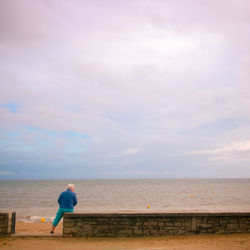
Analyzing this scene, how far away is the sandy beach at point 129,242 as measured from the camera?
6.35 m

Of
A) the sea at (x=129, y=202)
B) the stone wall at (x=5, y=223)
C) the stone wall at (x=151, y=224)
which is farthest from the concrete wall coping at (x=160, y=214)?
the stone wall at (x=5, y=223)

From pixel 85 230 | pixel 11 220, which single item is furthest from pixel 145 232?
pixel 11 220

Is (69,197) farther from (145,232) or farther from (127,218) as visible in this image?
(145,232)

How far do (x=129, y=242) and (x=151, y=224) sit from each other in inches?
34.6

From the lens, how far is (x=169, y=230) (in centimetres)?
735

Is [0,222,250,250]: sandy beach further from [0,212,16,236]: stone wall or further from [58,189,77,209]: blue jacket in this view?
[58,189,77,209]: blue jacket

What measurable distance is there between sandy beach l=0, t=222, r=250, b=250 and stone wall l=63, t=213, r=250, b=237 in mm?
203

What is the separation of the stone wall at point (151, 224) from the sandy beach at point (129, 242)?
203 millimetres

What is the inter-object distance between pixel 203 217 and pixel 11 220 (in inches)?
223

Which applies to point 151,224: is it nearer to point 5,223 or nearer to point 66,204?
point 66,204

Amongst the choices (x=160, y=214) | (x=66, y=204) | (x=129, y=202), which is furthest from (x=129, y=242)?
(x=129, y=202)

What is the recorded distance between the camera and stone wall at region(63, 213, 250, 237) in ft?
23.9

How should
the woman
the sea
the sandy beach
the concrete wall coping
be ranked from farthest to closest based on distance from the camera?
1. the sea
2. the woman
3. the concrete wall coping
4. the sandy beach

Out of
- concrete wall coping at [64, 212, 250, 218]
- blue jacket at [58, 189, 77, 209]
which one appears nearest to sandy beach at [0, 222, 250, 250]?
concrete wall coping at [64, 212, 250, 218]
